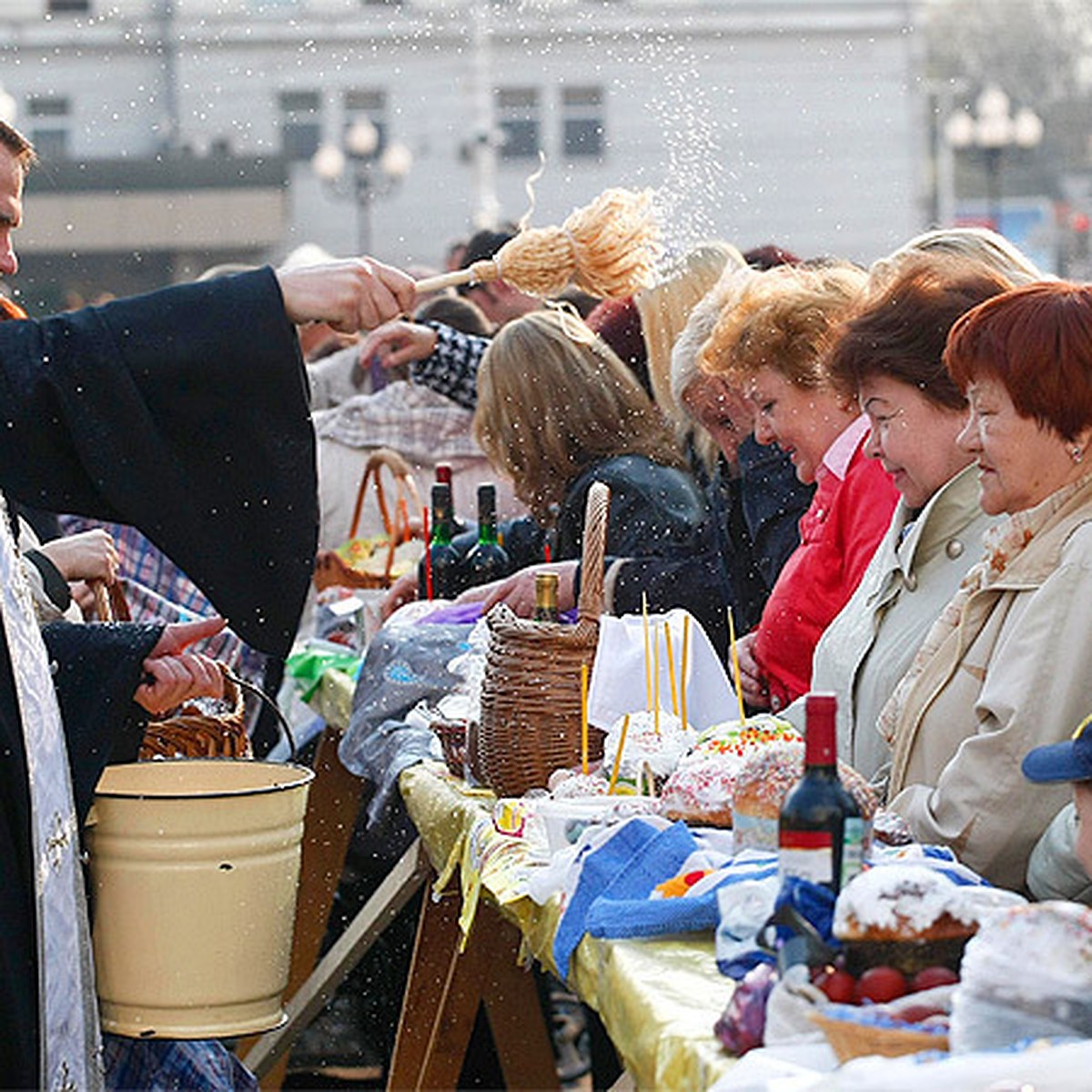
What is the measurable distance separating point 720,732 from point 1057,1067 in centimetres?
110

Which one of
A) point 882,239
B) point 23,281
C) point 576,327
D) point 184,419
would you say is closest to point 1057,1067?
point 184,419

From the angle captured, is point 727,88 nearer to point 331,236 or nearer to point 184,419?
point 331,236

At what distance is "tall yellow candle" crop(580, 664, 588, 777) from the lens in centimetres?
303

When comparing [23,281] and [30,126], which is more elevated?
[30,126]

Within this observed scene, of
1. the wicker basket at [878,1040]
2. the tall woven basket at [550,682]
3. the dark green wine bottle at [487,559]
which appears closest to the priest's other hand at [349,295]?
the tall woven basket at [550,682]

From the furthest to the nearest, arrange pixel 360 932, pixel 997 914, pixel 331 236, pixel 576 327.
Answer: pixel 331 236 < pixel 576 327 < pixel 360 932 < pixel 997 914

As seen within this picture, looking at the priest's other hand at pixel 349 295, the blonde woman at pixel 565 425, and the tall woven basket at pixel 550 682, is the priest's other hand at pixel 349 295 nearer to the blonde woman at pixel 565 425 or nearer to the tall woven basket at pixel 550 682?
the tall woven basket at pixel 550 682

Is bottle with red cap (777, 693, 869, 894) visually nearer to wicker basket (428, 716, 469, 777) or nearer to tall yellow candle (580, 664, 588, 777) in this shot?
tall yellow candle (580, 664, 588, 777)

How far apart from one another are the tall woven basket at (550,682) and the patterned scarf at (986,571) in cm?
48

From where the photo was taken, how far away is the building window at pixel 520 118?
112 ft

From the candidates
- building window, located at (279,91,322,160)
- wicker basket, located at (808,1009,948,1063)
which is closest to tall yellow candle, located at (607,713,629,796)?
wicker basket, located at (808,1009,948,1063)

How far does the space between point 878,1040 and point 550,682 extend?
1452mm

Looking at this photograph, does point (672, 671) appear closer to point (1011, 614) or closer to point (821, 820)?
point (1011, 614)

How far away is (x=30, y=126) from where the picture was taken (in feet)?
122
